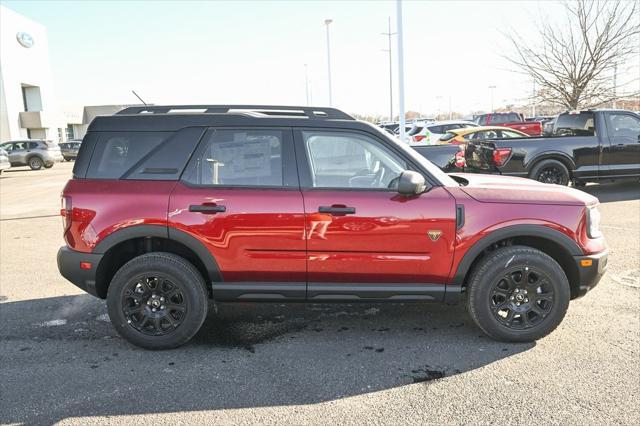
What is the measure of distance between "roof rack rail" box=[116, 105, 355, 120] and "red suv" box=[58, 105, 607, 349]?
0.21 m

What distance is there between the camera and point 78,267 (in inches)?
160

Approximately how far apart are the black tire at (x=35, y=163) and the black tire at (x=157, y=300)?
28592 millimetres

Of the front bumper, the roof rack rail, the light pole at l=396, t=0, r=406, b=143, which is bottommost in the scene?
the front bumper

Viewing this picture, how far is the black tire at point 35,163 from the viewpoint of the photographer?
2847 cm

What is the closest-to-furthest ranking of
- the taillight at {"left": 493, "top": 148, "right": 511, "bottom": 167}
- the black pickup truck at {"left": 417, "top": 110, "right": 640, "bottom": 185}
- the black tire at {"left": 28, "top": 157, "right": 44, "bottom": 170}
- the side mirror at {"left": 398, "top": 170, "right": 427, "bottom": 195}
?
the side mirror at {"left": 398, "top": 170, "right": 427, "bottom": 195} → the taillight at {"left": 493, "top": 148, "right": 511, "bottom": 167} → the black pickup truck at {"left": 417, "top": 110, "right": 640, "bottom": 185} → the black tire at {"left": 28, "top": 157, "right": 44, "bottom": 170}

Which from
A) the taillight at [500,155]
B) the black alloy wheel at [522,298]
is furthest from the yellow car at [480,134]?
the black alloy wheel at [522,298]

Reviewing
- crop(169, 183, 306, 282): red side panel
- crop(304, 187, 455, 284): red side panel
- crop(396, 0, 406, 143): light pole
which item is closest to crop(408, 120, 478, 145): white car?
crop(396, 0, 406, 143): light pole

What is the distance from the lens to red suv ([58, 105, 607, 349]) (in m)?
3.89

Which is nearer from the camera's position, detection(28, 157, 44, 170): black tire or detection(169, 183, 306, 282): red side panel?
detection(169, 183, 306, 282): red side panel

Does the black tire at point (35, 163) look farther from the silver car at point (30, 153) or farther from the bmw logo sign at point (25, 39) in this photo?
the bmw logo sign at point (25, 39)

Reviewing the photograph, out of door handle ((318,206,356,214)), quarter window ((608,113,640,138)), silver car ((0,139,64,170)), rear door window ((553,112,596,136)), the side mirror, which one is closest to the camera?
the side mirror

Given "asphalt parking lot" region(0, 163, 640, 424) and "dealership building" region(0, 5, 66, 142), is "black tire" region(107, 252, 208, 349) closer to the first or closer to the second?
"asphalt parking lot" region(0, 163, 640, 424)

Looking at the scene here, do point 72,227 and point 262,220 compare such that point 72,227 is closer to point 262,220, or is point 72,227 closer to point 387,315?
point 262,220

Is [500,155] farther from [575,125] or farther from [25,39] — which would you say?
[25,39]
